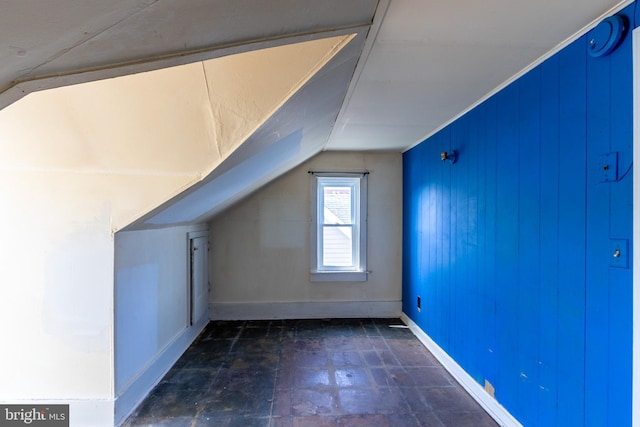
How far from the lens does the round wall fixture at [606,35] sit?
1223 millimetres

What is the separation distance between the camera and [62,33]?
2.13 feet

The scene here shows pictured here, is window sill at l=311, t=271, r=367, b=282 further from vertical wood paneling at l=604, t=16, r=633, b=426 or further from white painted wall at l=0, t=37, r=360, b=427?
vertical wood paneling at l=604, t=16, r=633, b=426

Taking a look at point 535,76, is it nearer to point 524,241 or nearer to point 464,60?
point 464,60

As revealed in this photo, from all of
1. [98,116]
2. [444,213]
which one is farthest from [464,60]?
[98,116]

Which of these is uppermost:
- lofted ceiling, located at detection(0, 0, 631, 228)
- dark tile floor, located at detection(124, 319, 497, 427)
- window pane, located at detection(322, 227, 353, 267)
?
lofted ceiling, located at detection(0, 0, 631, 228)

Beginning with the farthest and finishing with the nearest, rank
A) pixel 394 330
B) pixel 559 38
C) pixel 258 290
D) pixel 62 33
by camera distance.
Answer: pixel 258 290 → pixel 394 330 → pixel 559 38 → pixel 62 33

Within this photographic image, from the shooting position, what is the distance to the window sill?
3.92 metres

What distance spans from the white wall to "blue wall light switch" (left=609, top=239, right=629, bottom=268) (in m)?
Result: 2.50

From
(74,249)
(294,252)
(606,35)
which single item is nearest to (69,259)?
(74,249)

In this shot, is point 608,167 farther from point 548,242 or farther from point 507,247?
point 507,247

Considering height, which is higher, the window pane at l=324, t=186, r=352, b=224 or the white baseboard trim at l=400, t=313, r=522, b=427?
the window pane at l=324, t=186, r=352, b=224

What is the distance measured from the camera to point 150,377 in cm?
231

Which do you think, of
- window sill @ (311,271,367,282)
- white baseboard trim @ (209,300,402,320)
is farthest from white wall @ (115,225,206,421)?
window sill @ (311,271,367,282)

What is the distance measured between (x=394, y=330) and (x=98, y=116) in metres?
3.28
